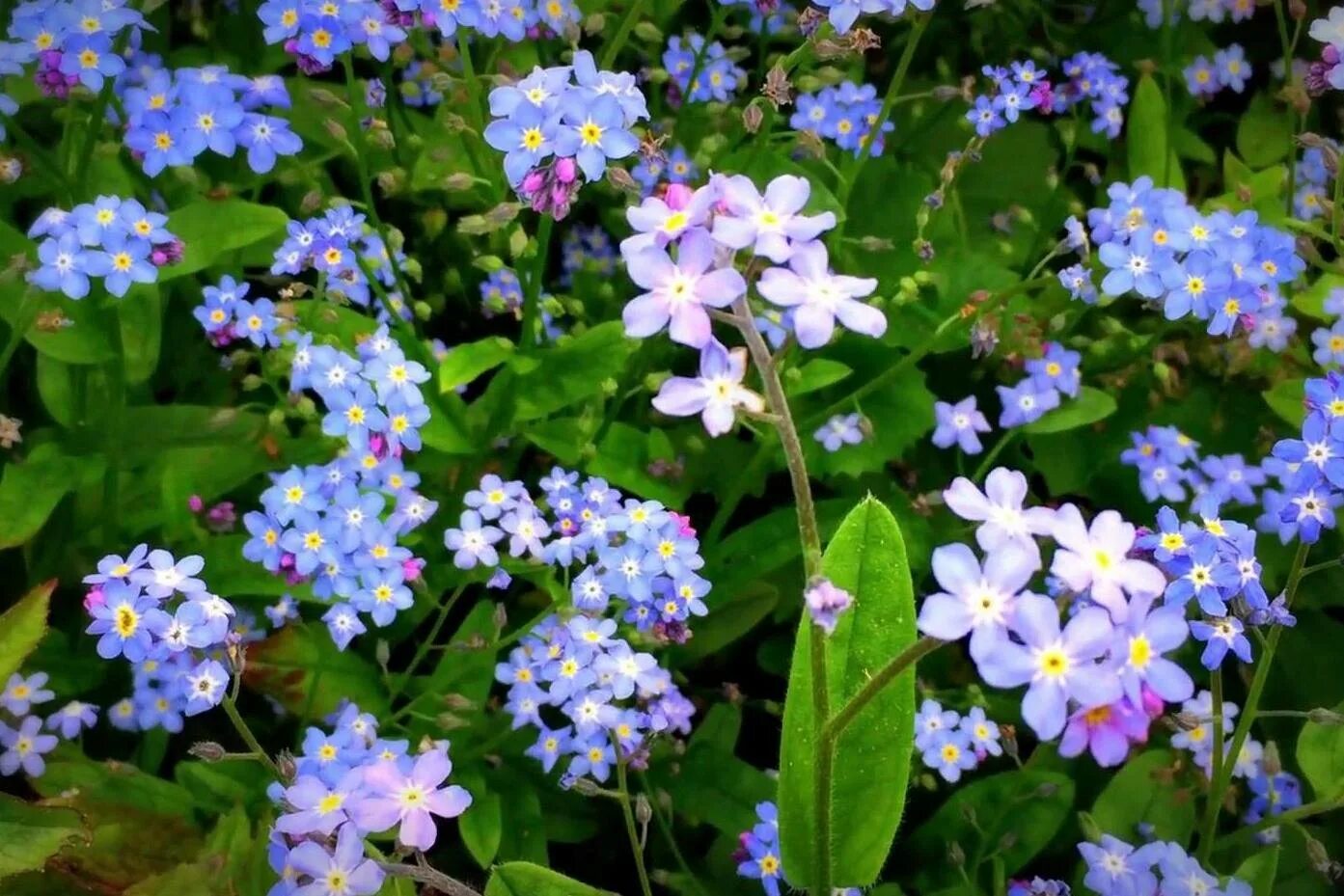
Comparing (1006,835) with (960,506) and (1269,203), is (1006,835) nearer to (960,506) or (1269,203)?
(960,506)

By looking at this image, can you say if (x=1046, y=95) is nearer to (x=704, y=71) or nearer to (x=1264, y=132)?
(x=704, y=71)

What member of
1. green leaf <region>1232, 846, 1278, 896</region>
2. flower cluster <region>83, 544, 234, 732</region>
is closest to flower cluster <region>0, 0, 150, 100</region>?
flower cluster <region>83, 544, 234, 732</region>

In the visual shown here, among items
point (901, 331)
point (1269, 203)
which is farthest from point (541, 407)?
point (1269, 203)

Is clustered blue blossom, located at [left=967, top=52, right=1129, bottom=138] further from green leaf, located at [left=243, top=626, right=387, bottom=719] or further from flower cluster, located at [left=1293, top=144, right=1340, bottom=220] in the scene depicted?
green leaf, located at [left=243, top=626, right=387, bottom=719]

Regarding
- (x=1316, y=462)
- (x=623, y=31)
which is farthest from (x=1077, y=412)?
(x=623, y=31)

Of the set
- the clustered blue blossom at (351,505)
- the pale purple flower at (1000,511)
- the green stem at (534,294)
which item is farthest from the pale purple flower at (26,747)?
the pale purple flower at (1000,511)
